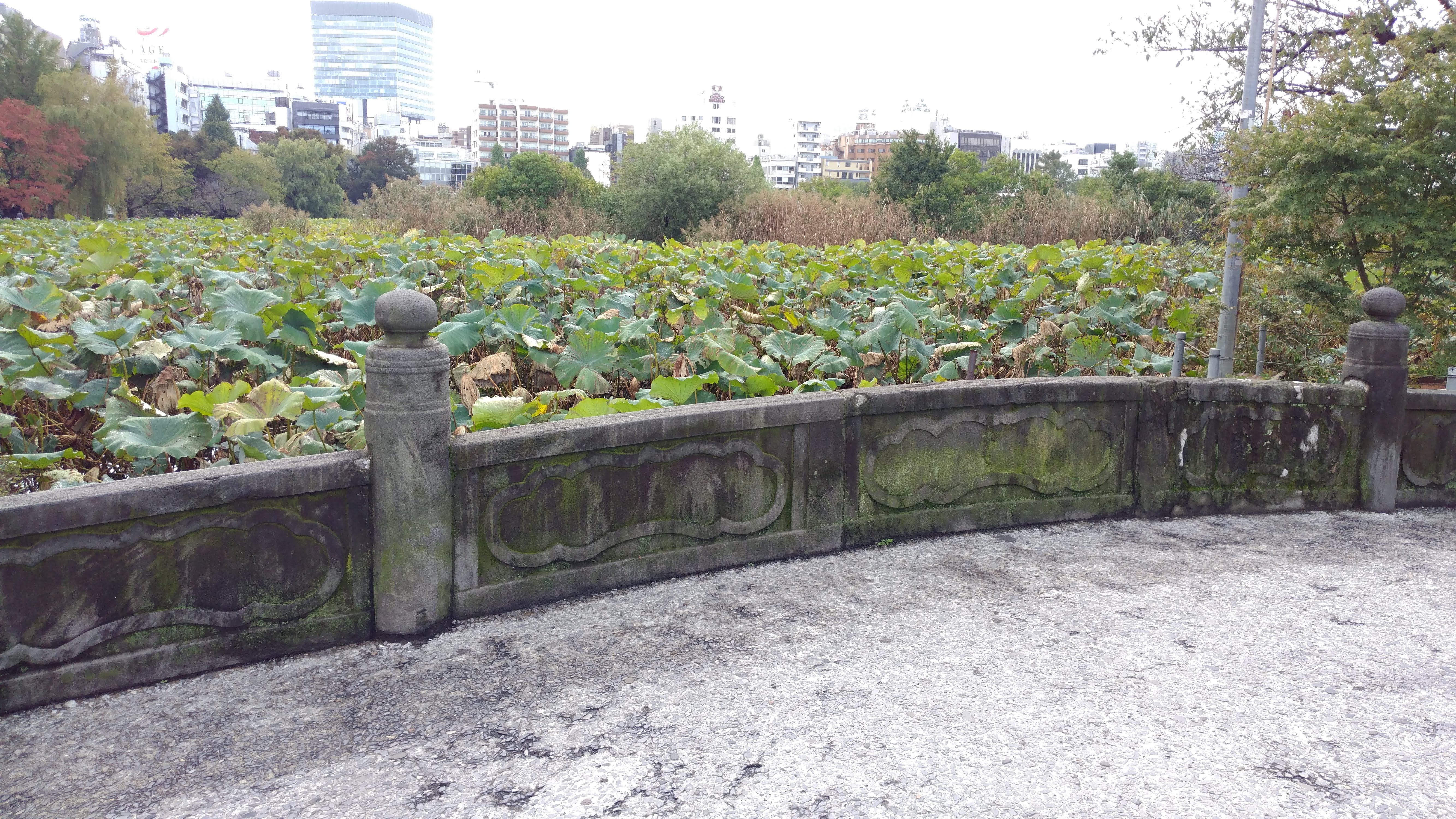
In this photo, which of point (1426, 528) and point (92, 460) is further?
point (1426, 528)

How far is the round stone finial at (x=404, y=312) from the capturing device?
150 inches

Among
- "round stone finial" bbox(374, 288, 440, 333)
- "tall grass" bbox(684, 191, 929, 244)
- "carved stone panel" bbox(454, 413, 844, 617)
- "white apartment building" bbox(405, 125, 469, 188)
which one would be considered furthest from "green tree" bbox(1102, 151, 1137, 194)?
"white apartment building" bbox(405, 125, 469, 188)

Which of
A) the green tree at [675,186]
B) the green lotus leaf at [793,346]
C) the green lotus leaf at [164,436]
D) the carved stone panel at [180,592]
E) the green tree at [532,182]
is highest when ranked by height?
the green tree at [532,182]

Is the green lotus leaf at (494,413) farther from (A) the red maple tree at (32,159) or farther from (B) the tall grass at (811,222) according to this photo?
(A) the red maple tree at (32,159)

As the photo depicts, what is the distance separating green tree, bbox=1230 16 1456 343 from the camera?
6.36m

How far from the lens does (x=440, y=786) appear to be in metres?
2.85

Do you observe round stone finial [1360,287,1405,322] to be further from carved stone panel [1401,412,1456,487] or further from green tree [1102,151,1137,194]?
green tree [1102,151,1137,194]

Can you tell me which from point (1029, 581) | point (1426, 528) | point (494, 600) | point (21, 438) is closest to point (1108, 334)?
point (1426, 528)

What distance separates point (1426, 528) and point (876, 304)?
4.13 metres

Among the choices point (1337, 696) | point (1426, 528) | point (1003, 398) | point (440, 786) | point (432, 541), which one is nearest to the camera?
point (440, 786)

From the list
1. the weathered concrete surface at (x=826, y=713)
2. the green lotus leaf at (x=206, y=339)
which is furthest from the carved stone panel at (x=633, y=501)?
the green lotus leaf at (x=206, y=339)

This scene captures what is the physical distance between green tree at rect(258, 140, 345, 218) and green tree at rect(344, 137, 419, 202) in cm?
946

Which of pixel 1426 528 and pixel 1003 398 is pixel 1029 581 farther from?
pixel 1426 528

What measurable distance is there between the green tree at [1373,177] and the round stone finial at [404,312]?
5897mm
